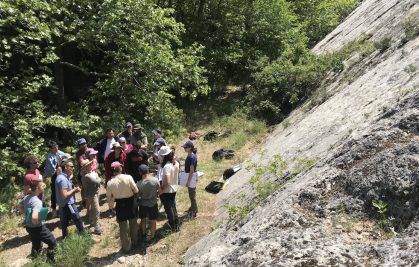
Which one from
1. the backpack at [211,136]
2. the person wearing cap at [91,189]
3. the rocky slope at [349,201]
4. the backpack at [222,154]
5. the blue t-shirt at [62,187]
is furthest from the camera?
the backpack at [211,136]

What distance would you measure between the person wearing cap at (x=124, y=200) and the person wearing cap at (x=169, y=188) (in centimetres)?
70

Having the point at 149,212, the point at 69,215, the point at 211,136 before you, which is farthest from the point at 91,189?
the point at 211,136

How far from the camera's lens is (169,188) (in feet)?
27.9

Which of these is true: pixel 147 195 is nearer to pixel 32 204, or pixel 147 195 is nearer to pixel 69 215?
pixel 69 215

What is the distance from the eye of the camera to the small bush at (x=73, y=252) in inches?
292

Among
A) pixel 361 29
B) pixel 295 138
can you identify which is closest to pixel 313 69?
pixel 361 29

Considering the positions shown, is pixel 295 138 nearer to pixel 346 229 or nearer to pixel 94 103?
pixel 346 229

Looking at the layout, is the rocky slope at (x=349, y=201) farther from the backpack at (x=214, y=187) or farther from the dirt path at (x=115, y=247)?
Answer: the backpack at (x=214, y=187)

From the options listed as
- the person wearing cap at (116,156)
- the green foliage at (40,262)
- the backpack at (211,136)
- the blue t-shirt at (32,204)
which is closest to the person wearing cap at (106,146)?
the person wearing cap at (116,156)

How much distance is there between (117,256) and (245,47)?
14.5 m

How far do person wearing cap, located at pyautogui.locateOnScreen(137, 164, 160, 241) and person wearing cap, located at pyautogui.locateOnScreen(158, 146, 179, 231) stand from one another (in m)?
0.26

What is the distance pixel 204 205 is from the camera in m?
10.2

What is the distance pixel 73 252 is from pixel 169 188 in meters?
2.21

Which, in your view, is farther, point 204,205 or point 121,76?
point 121,76
